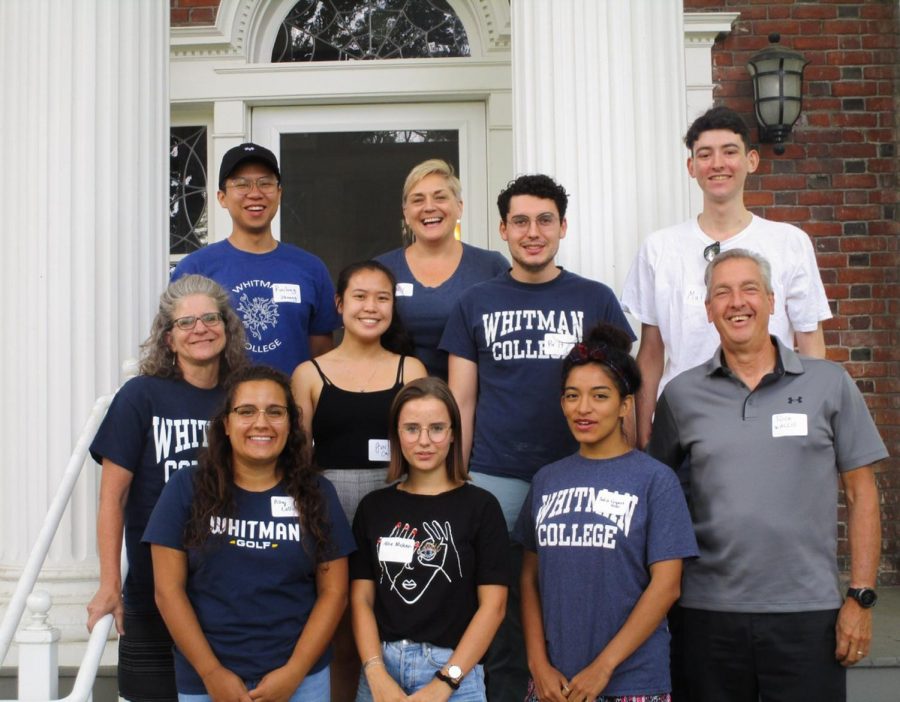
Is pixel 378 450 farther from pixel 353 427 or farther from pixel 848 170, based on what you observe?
pixel 848 170

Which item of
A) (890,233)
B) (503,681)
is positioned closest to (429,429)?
(503,681)

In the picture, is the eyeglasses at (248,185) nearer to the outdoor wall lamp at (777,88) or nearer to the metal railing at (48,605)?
the metal railing at (48,605)

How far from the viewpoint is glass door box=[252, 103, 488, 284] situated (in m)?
5.64

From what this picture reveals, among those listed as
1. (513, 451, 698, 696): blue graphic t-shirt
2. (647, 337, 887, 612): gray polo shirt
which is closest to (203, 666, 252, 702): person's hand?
(513, 451, 698, 696): blue graphic t-shirt

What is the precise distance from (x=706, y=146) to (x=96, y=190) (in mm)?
2267

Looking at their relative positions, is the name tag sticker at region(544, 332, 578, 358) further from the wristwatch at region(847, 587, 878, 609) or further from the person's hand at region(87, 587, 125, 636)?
the person's hand at region(87, 587, 125, 636)

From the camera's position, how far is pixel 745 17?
5.41 meters

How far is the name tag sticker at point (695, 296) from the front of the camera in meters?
3.07

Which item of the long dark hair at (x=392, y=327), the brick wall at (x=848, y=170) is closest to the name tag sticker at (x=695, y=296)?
the long dark hair at (x=392, y=327)

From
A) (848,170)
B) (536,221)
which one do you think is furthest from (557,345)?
(848,170)

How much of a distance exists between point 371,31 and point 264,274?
8.98 feet

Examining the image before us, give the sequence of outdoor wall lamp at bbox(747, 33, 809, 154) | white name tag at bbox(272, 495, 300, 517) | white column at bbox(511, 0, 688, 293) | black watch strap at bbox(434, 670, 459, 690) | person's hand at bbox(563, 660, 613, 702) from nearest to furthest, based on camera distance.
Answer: person's hand at bbox(563, 660, 613, 702) < black watch strap at bbox(434, 670, 459, 690) < white name tag at bbox(272, 495, 300, 517) < white column at bbox(511, 0, 688, 293) < outdoor wall lamp at bbox(747, 33, 809, 154)

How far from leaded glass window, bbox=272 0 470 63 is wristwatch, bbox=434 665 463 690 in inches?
157

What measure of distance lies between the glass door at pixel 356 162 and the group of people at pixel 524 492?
257 cm
